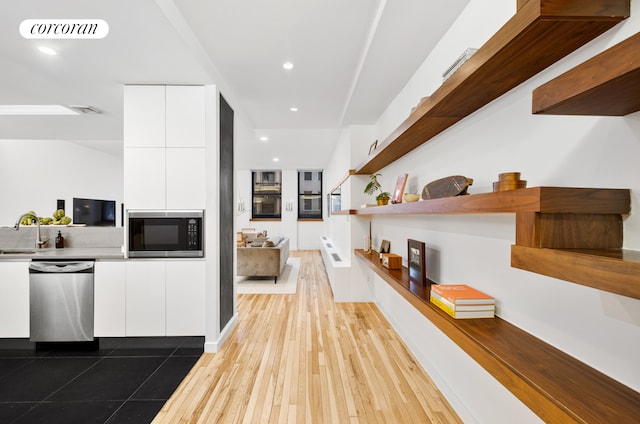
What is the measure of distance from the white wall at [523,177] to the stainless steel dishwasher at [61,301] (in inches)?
125

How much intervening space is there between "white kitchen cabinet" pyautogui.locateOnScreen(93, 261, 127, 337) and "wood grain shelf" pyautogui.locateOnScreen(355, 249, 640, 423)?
2.87 m

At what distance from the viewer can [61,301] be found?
269 centimetres

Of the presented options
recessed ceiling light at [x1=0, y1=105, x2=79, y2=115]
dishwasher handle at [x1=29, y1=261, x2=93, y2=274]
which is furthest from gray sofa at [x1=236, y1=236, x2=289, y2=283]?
recessed ceiling light at [x1=0, y1=105, x2=79, y2=115]

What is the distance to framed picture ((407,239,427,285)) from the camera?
187cm

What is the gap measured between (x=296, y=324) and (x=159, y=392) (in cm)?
149

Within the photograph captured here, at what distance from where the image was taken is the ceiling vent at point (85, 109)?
3.29 metres

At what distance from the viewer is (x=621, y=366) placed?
0.81m

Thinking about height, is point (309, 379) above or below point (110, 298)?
below

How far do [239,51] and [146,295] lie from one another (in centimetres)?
243

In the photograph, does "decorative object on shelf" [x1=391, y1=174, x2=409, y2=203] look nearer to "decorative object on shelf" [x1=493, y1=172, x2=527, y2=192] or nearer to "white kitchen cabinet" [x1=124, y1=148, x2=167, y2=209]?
"decorative object on shelf" [x1=493, y1=172, x2=527, y2=192]

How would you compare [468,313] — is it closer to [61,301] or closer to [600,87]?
[600,87]

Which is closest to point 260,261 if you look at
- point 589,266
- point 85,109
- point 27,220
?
point 27,220

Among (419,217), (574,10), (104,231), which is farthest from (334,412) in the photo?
(104,231)

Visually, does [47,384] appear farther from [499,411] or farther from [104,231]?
[499,411]
